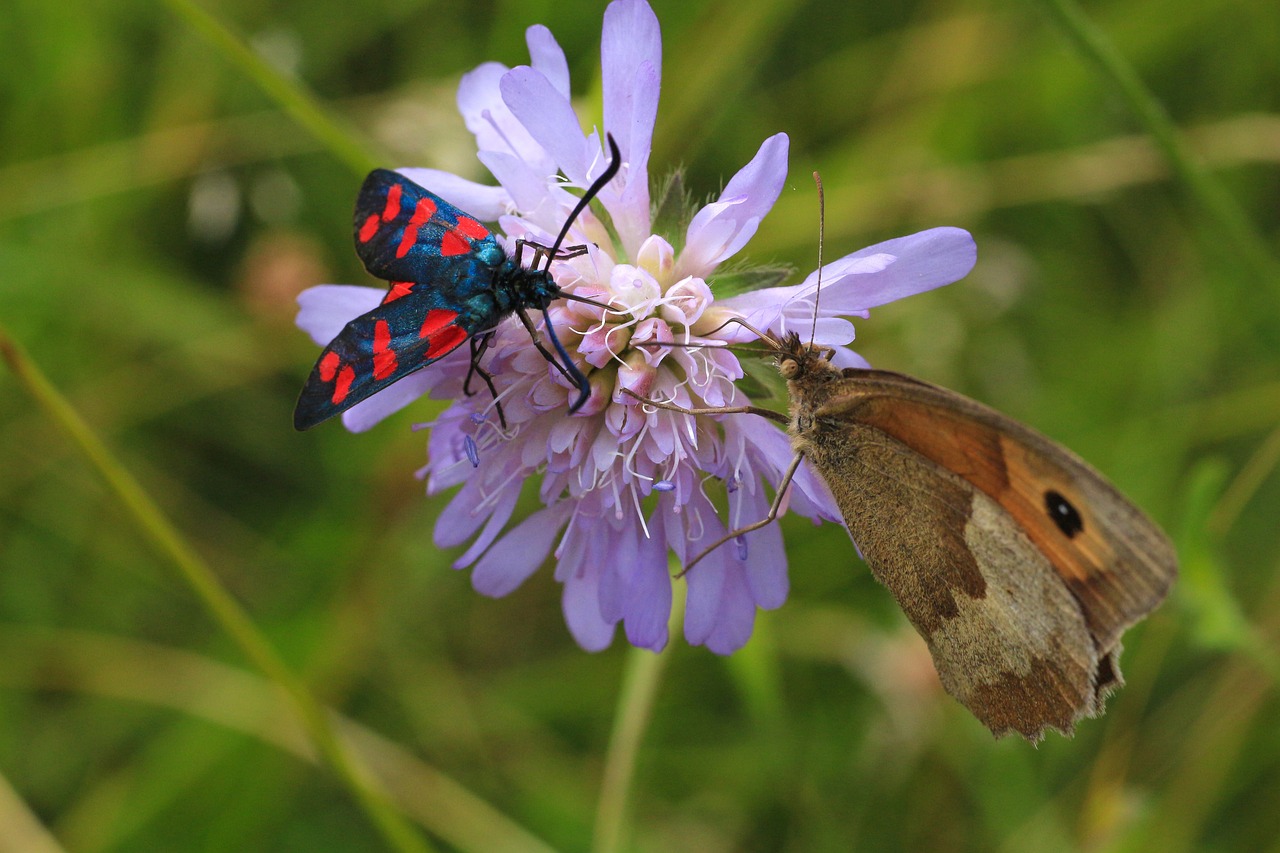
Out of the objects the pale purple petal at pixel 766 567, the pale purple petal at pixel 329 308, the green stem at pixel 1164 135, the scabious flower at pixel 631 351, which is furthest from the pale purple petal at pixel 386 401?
the green stem at pixel 1164 135

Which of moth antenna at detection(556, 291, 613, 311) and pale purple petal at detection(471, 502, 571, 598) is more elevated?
moth antenna at detection(556, 291, 613, 311)

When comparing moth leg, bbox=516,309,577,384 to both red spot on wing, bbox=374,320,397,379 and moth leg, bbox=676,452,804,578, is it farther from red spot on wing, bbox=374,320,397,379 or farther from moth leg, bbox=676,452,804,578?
moth leg, bbox=676,452,804,578

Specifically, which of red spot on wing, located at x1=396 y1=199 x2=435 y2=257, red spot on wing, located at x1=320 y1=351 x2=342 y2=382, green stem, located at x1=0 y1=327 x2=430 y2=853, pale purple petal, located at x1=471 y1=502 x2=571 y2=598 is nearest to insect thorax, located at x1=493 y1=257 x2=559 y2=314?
red spot on wing, located at x1=396 y1=199 x2=435 y2=257

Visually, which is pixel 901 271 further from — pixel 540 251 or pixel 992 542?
pixel 540 251

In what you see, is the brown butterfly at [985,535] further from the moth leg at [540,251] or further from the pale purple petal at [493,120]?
the pale purple petal at [493,120]

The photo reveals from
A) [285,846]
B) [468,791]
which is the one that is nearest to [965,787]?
[468,791]

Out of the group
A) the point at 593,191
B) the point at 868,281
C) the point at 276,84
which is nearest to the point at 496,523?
the point at 593,191
